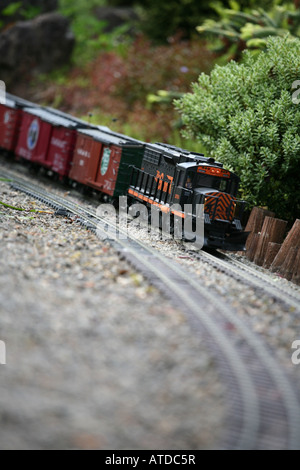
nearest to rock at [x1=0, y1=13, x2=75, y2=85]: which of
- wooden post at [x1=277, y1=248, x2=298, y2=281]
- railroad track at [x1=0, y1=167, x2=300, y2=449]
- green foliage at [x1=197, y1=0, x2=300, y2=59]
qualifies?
green foliage at [x1=197, y1=0, x2=300, y2=59]

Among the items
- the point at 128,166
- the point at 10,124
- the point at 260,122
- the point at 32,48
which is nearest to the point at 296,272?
the point at 260,122

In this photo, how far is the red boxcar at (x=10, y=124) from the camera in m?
25.1

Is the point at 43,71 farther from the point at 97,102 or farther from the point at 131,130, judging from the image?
the point at 131,130

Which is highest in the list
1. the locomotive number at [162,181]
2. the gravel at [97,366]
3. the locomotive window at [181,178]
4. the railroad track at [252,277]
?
the locomotive window at [181,178]

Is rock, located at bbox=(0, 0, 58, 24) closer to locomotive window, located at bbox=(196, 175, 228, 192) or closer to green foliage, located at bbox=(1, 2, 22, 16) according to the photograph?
green foliage, located at bbox=(1, 2, 22, 16)

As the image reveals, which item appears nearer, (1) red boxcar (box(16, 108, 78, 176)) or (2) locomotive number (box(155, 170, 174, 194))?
(2) locomotive number (box(155, 170, 174, 194))

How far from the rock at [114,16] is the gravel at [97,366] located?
116ft

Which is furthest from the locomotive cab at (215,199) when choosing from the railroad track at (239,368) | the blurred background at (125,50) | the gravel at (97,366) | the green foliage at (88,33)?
the green foliage at (88,33)

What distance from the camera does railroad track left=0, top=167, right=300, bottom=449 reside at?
5984 millimetres

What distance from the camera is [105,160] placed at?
19.2 meters

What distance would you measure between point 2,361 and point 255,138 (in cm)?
1103

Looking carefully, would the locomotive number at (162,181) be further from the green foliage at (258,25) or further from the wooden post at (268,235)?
the green foliage at (258,25)

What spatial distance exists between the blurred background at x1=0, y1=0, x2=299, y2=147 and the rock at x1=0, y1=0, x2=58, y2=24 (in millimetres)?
76

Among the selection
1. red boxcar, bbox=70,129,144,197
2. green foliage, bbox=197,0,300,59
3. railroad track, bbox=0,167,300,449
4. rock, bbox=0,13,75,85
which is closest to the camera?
railroad track, bbox=0,167,300,449
